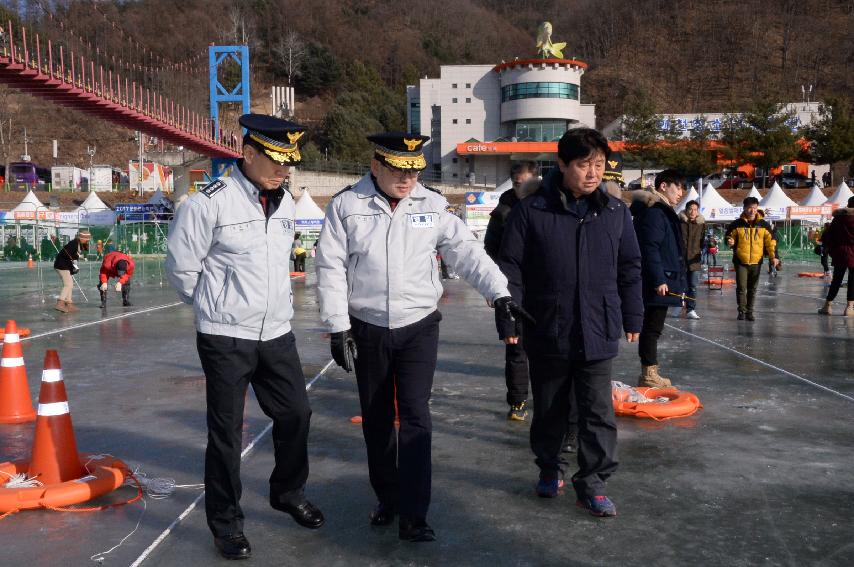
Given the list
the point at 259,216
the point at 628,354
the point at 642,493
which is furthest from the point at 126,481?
the point at 628,354

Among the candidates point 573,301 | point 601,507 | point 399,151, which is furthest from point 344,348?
point 601,507

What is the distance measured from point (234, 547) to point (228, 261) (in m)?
1.23

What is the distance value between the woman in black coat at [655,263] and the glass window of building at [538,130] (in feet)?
227

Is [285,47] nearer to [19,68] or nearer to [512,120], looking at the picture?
[512,120]

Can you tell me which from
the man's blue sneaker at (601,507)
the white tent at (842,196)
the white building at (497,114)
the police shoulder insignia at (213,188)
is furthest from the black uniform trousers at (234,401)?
the white building at (497,114)

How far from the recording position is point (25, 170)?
219 feet

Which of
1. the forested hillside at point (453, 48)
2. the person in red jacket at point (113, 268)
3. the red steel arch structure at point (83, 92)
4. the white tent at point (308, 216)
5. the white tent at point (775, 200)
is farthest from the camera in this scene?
the forested hillside at point (453, 48)

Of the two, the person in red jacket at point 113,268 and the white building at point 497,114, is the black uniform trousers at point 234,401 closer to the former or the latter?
the person in red jacket at point 113,268

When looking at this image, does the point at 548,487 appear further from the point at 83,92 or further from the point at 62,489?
the point at 83,92

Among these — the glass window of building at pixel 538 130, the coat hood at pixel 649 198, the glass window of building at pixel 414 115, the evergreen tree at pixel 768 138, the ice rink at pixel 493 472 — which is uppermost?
the glass window of building at pixel 414 115

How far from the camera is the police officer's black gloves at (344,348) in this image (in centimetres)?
349

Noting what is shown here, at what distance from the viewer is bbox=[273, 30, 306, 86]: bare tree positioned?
354 feet

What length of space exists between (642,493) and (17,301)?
1464 cm

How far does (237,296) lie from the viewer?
3.41 meters
